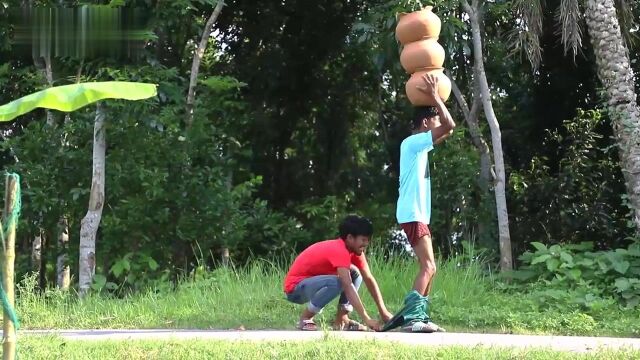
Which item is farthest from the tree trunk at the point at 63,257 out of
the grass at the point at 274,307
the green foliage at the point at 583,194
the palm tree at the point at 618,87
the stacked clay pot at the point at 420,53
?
the palm tree at the point at 618,87

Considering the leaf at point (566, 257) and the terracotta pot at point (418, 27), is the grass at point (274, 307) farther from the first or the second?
the terracotta pot at point (418, 27)

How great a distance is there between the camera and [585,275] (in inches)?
364

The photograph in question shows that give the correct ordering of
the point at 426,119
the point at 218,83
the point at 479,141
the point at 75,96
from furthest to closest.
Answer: the point at 479,141
the point at 218,83
the point at 426,119
the point at 75,96

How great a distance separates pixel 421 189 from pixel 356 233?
64 cm

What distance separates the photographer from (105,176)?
1086 cm

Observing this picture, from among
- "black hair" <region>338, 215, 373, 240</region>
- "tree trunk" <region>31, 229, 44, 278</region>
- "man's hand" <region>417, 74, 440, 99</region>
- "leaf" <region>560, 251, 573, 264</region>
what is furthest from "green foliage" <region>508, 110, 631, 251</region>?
"tree trunk" <region>31, 229, 44, 278</region>

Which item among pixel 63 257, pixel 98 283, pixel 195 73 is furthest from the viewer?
pixel 195 73

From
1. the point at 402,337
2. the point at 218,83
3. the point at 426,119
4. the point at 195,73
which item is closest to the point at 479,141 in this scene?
the point at 218,83

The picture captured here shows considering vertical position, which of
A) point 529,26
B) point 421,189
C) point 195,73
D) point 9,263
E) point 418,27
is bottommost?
point 9,263

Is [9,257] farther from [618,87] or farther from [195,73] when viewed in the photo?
[195,73]

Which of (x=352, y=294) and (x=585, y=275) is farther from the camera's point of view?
(x=585, y=275)

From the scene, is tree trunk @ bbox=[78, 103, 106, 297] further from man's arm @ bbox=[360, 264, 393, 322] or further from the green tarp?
the green tarp

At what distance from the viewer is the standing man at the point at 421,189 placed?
6.40 metres

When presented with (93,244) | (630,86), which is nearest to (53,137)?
(93,244)
